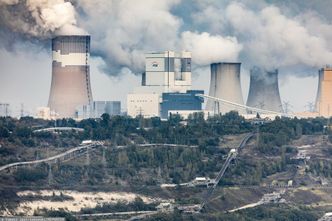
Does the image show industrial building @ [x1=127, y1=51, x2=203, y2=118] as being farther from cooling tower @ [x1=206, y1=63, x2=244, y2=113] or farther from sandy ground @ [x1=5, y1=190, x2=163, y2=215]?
sandy ground @ [x1=5, y1=190, x2=163, y2=215]

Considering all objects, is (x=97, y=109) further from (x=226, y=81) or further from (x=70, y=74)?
(x=70, y=74)

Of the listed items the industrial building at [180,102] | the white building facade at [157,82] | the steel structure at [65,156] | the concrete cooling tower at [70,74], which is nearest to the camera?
the steel structure at [65,156]

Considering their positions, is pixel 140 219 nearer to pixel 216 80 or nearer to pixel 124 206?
pixel 124 206

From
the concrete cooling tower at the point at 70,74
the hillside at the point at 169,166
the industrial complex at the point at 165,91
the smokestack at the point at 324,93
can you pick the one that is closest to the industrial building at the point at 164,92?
the industrial complex at the point at 165,91

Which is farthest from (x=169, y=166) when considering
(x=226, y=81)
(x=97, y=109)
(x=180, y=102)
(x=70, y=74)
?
(x=180, y=102)

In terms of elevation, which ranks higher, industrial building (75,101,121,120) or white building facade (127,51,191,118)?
Answer: white building facade (127,51,191,118)

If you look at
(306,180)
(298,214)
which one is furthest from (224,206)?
(306,180)

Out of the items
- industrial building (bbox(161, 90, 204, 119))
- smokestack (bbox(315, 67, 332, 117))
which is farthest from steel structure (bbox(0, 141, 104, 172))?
industrial building (bbox(161, 90, 204, 119))

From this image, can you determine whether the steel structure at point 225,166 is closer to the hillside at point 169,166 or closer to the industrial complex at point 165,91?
the hillside at point 169,166
